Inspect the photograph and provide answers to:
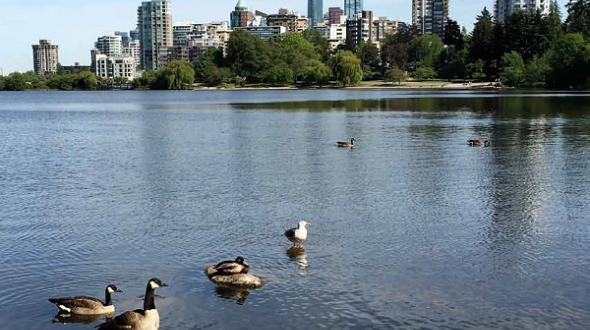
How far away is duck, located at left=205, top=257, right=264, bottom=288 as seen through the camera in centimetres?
1741

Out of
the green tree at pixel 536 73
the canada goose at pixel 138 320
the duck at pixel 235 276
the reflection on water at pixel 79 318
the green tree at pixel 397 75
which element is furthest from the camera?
the green tree at pixel 397 75

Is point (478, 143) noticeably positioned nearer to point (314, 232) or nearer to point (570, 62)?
point (314, 232)

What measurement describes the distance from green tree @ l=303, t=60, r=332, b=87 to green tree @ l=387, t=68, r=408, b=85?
620 inches

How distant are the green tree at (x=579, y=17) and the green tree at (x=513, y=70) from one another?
1217 cm

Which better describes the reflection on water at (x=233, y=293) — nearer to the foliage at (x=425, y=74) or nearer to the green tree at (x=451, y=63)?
the green tree at (x=451, y=63)

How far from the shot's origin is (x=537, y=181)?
31641mm

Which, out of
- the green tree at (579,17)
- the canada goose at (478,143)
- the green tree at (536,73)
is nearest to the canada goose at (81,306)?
the canada goose at (478,143)

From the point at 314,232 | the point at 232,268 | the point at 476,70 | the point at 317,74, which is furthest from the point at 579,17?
the point at 232,268

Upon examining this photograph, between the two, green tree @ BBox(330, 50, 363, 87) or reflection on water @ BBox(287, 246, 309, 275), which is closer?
reflection on water @ BBox(287, 246, 309, 275)

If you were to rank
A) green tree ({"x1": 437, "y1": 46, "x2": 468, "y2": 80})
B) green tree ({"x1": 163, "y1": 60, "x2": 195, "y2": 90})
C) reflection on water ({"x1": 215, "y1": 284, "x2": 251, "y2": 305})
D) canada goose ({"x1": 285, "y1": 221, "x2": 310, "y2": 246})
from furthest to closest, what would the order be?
1. green tree ({"x1": 163, "y1": 60, "x2": 195, "y2": 90})
2. green tree ({"x1": 437, "y1": 46, "x2": 468, "y2": 80})
3. canada goose ({"x1": 285, "y1": 221, "x2": 310, "y2": 246})
4. reflection on water ({"x1": 215, "y1": 284, "x2": 251, "y2": 305})

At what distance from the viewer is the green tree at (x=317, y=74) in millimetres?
189875

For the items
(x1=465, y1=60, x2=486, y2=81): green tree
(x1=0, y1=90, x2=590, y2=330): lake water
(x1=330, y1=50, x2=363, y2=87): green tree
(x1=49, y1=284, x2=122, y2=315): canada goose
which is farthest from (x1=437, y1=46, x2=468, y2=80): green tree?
(x1=49, y1=284, x2=122, y2=315): canada goose

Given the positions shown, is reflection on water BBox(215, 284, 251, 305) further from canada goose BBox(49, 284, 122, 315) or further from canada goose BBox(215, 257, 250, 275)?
canada goose BBox(49, 284, 122, 315)

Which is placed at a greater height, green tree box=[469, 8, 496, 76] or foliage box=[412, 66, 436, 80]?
green tree box=[469, 8, 496, 76]
